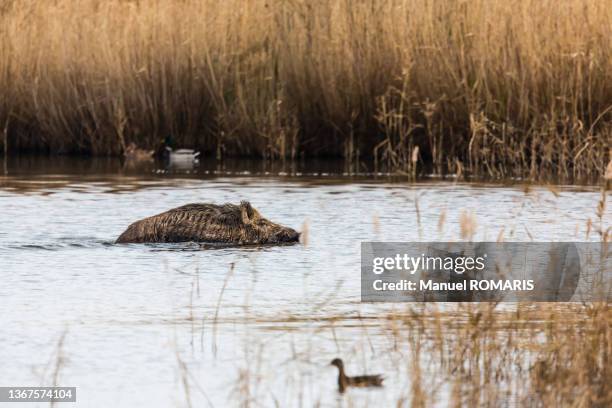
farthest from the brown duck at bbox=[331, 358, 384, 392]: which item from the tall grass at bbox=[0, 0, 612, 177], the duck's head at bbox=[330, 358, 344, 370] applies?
the tall grass at bbox=[0, 0, 612, 177]

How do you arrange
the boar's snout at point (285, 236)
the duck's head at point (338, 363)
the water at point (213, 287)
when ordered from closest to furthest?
the duck's head at point (338, 363) < the water at point (213, 287) < the boar's snout at point (285, 236)

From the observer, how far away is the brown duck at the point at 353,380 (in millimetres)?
6695

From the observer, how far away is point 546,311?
8352 mm

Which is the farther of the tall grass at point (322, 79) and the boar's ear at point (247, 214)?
the tall grass at point (322, 79)

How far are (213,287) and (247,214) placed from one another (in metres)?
2.55

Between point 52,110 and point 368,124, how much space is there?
176 inches

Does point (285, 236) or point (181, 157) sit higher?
point (181, 157)

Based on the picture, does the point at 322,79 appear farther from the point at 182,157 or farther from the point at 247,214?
the point at 247,214

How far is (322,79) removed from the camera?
18.6 meters

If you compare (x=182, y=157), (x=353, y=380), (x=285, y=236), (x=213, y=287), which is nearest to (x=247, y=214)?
(x=285, y=236)

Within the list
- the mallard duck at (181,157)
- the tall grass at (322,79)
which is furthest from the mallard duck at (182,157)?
the tall grass at (322,79)

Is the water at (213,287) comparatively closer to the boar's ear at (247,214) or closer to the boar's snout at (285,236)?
the boar's snout at (285,236)

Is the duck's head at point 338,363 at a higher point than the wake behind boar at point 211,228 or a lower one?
lower

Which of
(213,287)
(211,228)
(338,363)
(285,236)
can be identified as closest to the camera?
(338,363)
